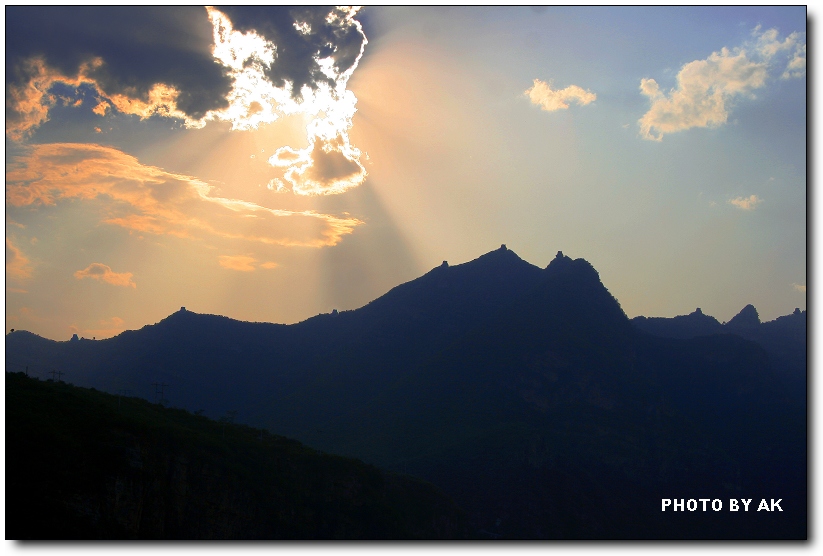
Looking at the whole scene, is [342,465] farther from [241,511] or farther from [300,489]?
[241,511]

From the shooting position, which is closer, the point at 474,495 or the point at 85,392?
the point at 85,392

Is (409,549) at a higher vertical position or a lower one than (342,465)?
lower

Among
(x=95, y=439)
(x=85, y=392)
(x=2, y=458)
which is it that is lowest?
(x=2, y=458)

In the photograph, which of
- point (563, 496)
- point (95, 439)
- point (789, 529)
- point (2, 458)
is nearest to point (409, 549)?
point (2, 458)

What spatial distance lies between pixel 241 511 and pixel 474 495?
8544 cm

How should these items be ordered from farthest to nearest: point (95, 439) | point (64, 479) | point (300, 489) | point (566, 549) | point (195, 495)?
1. point (300, 489)
2. point (195, 495)
3. point (95, 439)
4. point (64, 479)
5. point (566, 549)

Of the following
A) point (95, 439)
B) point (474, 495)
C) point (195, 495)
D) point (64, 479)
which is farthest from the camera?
point (474, 495)

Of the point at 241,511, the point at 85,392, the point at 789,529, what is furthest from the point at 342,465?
the point at 789,529

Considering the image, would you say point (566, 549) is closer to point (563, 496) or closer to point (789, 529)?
point (789, 529)

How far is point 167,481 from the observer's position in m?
99.3

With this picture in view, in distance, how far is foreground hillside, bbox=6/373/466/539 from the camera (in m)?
83.8

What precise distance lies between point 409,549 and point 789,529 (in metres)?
72.5

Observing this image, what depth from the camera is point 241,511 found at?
108500 millimetres

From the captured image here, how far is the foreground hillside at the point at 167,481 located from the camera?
83.8 metres
